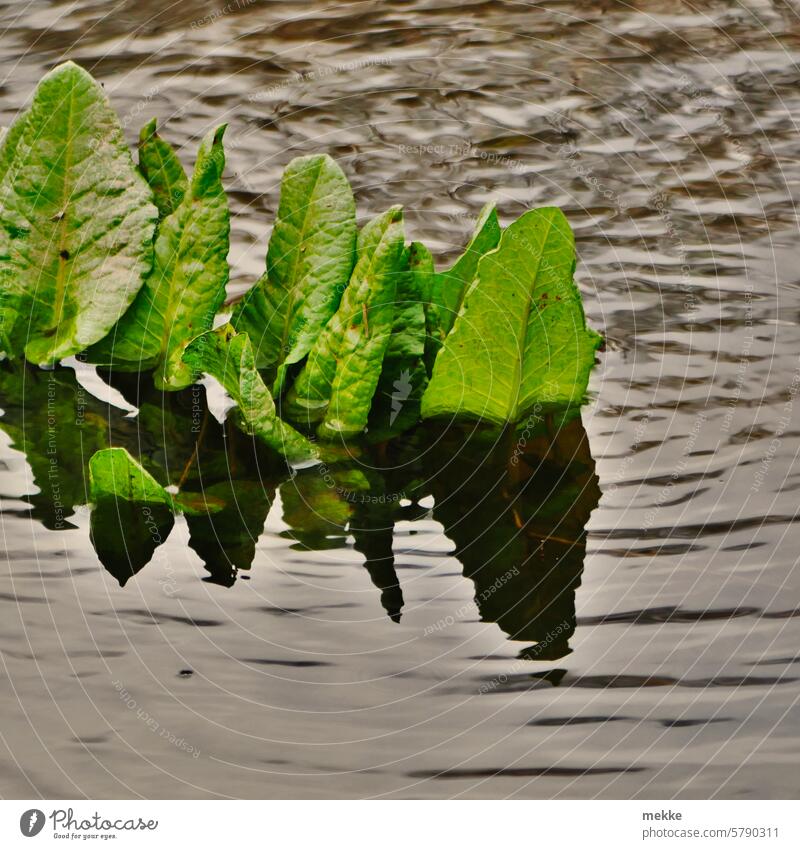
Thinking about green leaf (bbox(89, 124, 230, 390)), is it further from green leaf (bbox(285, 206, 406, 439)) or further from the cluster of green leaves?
green leaf (bbox(285, 206, 406, 439))

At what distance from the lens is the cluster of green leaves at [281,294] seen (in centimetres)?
135

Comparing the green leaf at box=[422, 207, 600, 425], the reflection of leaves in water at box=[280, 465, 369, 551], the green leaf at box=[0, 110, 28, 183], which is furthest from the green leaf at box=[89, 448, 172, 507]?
the green leaf at box=[0, 110, 28, 183]

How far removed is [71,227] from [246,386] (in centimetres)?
39

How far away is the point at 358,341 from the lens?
1367 millimetres

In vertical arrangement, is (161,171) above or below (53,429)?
above

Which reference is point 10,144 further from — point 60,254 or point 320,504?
point 320,504

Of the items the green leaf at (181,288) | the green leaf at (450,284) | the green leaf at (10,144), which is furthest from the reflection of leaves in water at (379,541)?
the green leaf at (10,144)

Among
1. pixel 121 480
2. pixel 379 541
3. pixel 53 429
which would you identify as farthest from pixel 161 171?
pixel 379 541

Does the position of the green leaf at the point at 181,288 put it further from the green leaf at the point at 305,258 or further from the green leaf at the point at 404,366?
the green leaf at the point at 404,366

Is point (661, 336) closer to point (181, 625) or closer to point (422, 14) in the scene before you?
point (181, 625)

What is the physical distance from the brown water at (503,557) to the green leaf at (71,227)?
81 mm

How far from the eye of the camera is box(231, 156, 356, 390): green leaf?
1428 mm

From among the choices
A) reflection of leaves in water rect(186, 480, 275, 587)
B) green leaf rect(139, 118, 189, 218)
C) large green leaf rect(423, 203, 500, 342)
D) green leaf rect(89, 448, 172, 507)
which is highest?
green leaf rect(139, 118, 189, 218)
